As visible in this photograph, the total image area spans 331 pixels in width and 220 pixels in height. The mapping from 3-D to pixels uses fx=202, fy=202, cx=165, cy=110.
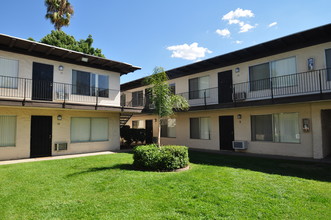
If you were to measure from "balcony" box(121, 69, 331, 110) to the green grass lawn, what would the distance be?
3655 mm

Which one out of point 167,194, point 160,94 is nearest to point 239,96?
point 160,94

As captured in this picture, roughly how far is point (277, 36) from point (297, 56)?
1477mm

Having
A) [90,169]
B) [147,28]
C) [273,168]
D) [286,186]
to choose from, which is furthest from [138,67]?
[286,186]

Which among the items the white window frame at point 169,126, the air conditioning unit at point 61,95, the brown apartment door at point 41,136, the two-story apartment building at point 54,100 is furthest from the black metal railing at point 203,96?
the brown apartment door at point 41,136

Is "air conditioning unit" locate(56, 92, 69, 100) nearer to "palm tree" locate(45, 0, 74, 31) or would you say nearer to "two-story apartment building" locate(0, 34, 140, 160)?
"two-story apartment building" locate(0, 34, 140, 160)

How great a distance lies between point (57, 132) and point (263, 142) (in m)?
12.2

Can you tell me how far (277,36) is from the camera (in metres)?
10.4

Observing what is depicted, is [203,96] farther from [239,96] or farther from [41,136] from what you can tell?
[41,136]

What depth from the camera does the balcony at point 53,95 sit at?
33.4 feet

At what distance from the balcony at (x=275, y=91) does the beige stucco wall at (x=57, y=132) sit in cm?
614

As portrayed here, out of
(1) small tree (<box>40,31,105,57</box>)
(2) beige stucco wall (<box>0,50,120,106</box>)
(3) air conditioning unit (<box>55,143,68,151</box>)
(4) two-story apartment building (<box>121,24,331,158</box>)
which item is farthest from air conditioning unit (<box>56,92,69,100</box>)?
(1) small tree (<box>40,31,105,57</box>)

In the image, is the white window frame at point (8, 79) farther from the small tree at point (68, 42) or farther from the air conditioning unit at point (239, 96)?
the small tree at point (68, 42)

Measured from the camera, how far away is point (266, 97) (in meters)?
11.5

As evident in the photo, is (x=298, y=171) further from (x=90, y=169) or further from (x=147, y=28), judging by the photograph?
(x=147, y=28)
